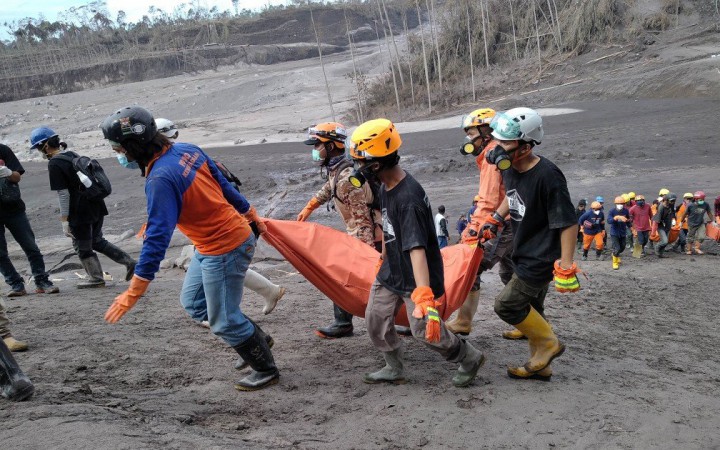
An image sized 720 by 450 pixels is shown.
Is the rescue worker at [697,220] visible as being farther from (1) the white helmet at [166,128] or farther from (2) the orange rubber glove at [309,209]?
(1) the white helmet at [166,128]

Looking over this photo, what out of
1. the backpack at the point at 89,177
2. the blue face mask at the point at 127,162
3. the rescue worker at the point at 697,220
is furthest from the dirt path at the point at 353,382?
the rescue worker at the point at 697,220

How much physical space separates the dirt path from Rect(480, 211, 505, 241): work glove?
3.39ft

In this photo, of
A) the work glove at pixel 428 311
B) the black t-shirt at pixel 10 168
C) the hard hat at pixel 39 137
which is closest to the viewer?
the work glove at pixel 428 311

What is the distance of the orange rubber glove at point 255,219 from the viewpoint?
4643 millimetres

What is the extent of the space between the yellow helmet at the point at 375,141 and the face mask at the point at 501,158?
660 millimetres

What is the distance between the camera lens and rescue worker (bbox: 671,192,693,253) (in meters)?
11.4

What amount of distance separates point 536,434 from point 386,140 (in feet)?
6.57

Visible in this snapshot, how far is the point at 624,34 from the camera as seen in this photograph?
3091 centimetres

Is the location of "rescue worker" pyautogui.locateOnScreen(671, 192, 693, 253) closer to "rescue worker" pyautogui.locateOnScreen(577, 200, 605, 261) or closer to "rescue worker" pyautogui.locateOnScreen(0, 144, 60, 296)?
"rescue worker" pyautogui.locateOnScreen(577, 200, 605, 261)

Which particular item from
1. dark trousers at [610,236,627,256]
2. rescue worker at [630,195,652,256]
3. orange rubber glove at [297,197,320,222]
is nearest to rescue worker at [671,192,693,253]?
rescue worker at [630,195,652,256]

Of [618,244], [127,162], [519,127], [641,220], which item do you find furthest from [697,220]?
[127,162]

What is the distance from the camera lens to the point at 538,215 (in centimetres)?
412

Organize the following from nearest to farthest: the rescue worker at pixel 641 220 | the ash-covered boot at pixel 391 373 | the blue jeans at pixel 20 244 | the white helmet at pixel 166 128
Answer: the ash-covered boot at pixel 391 373 → the white helmet at pixel 166 128 → the blue jeans at pixel 20 244 → the rescue worker at pixel 641 220

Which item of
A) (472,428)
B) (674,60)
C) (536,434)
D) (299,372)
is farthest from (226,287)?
(674,60)
